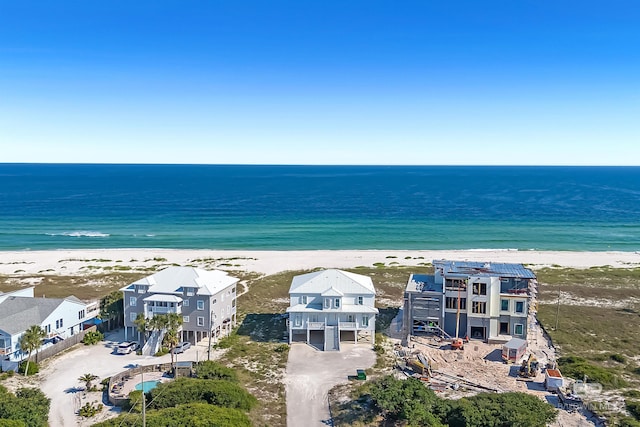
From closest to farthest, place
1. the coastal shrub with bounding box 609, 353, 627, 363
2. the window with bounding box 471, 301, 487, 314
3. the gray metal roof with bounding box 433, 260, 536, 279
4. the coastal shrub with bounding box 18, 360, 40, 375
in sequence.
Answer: the coastal shrub with bounding box 18, 360, 40, 375, the coastal shrub with bounding box 609, 353, 627, 363, the window with bounding box 471, 301, 487, 314, the gray metal roof with bounding box 433, 260, 536, 279

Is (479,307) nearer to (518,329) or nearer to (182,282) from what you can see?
(518,329)

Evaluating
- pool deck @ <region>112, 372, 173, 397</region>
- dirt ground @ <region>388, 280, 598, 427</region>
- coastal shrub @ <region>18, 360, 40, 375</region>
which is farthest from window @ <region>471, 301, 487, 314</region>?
coastal shrub @ <region>18, 360, 40, 375</region>

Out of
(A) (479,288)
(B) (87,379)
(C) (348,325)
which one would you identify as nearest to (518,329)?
(A) (479,288)

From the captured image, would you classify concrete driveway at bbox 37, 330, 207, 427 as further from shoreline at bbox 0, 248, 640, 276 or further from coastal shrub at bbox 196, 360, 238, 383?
shoreline at bbox 0, 248, 640, 276

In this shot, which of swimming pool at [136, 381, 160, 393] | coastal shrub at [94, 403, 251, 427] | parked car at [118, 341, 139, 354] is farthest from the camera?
parked car at [118, 341, 139, 354]

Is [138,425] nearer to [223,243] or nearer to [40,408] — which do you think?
[40,408]

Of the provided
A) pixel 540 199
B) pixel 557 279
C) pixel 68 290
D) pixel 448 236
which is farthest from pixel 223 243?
pixel 540 199

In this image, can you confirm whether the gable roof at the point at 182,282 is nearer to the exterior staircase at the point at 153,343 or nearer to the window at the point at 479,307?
the exterior staircase at the point at 153,343
